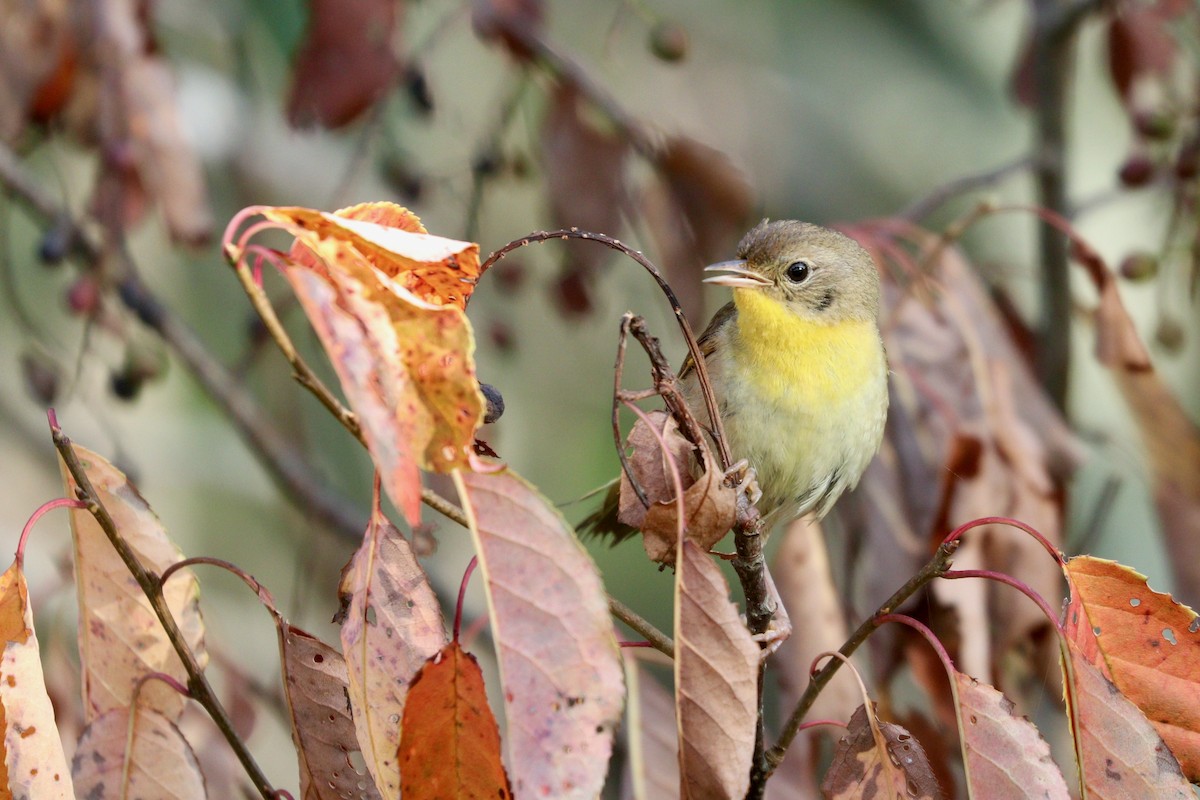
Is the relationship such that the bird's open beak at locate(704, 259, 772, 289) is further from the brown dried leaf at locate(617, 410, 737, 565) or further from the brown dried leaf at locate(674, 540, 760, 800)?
the brown dried leaf at locate(674, 540, 760, 800)

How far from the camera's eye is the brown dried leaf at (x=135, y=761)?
1.54m

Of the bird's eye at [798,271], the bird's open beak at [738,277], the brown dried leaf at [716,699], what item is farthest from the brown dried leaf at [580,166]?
the brown dried leaf at [716,699]

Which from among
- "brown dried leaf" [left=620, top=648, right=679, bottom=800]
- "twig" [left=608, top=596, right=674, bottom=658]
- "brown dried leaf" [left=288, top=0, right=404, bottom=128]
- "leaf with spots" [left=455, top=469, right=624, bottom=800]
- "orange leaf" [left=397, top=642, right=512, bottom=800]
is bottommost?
"brown dried leaf" [left=620, top=648, right=679, bottom=800]

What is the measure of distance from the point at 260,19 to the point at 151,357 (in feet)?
10.0

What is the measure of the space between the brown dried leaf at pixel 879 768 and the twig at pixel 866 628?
3.7 inches

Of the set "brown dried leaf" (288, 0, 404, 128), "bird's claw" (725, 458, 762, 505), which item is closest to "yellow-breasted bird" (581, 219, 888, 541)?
"bird's claw" (725, 458, 762, 505)

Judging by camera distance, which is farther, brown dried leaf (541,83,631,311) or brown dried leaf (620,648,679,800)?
brown dried leaf (541,83,631,311)

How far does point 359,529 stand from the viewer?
3.58 metres

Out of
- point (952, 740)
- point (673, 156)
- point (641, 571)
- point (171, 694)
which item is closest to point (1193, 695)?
point (171, 694)

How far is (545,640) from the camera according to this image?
46.8 inches

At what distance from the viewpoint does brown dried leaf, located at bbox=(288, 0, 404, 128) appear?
9.51 feet

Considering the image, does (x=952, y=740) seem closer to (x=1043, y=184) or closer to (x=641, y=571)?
(x=1043, y=184)

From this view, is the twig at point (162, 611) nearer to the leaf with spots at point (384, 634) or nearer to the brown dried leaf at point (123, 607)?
the brown dried leaf at point (123, 607)

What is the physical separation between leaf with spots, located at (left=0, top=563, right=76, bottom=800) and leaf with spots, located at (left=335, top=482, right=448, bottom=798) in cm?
35
